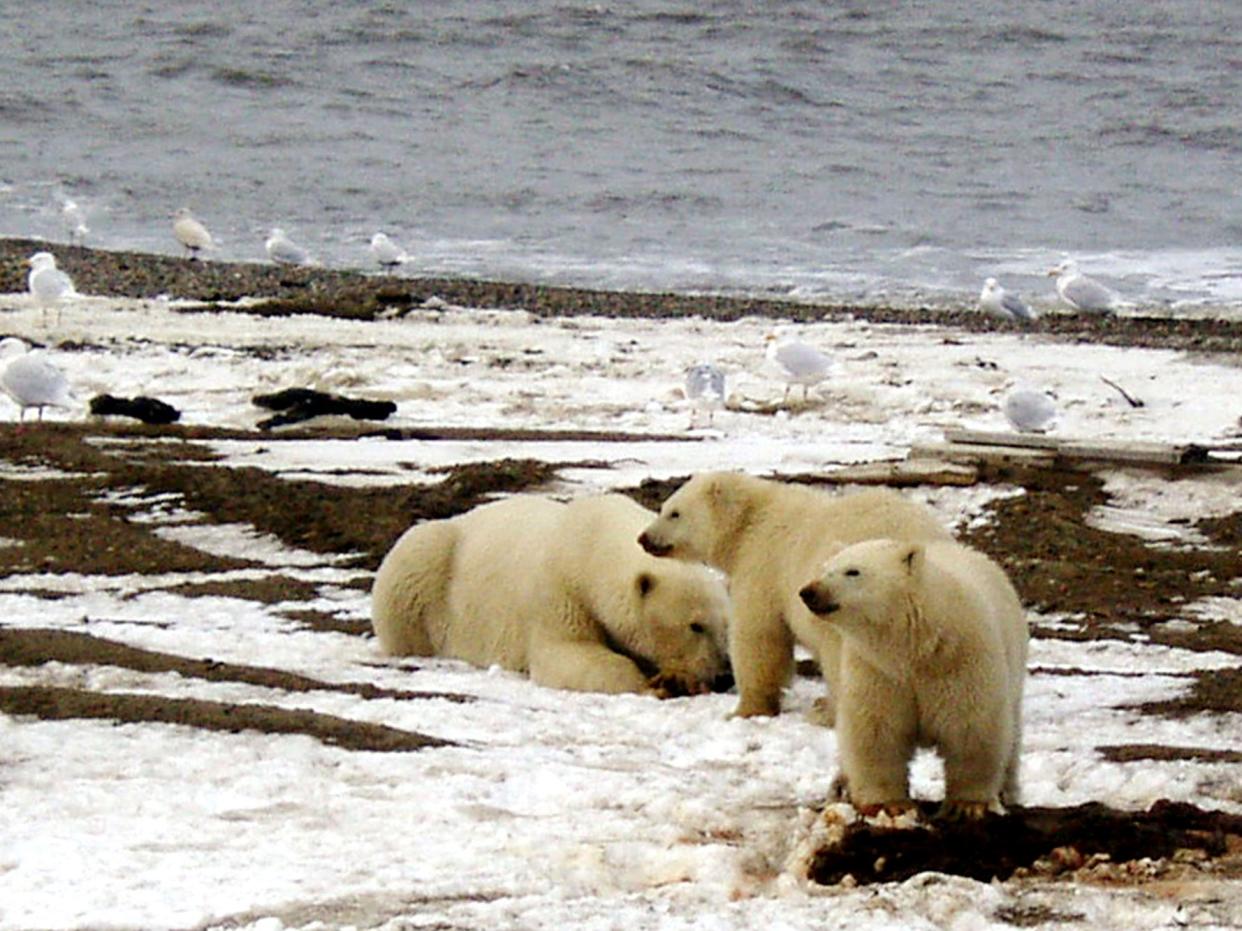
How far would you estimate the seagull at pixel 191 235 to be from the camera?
29.2m

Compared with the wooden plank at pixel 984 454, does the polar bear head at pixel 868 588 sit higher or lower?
higher

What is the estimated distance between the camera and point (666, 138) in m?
45.5

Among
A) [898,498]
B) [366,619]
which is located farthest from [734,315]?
[898,498]

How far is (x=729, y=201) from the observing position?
124 feet

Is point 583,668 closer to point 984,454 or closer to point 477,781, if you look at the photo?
point 477,781

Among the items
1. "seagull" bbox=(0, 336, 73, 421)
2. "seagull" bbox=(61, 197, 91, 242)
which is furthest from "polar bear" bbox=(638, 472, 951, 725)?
"seagull" bbox=(61, 197, 91, 242)

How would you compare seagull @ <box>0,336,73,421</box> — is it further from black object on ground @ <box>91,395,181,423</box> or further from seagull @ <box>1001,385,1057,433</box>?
seagull @ <box>1001,385,1057,433</box>

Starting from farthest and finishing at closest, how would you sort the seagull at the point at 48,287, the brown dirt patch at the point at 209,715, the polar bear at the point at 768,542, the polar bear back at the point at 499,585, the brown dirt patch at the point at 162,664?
the seagull at the point at 48,287, the polar bear back at the point at 499,585, the brown dirt patch at the point at 162,664, the polar bear at the point at 768,542, the brown dirt patch at the point at 209,715

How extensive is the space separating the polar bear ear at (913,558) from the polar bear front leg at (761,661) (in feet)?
4.79

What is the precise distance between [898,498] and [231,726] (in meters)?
2.12

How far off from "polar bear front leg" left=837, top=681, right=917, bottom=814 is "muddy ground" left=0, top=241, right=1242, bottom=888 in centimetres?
26

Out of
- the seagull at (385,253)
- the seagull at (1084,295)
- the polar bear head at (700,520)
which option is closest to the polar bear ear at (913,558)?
the polar bear head at (700,520)

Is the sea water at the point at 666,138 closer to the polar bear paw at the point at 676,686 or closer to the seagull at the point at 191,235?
the seagull at the point at 191,235

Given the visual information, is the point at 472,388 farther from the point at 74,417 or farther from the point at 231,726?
the point at 231,726
